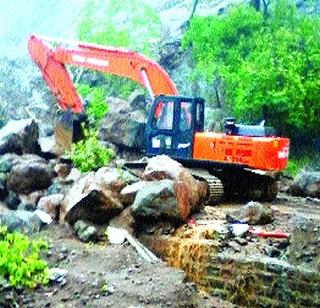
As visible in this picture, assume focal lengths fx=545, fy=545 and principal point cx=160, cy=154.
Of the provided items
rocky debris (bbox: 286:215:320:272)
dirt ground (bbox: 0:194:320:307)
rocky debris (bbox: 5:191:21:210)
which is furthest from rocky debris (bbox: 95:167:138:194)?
rocky debris (bbox: 286:215:320:272)

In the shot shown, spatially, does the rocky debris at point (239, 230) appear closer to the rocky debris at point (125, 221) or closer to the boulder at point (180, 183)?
the boulder at point (180, 183)

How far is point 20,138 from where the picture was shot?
12.3 m

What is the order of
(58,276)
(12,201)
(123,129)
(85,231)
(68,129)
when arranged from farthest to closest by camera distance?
(123,129) → (68,129) → (12,201) → (85,231) → (58,276)

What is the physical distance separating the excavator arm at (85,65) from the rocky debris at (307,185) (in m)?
3.66

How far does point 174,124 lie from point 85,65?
9.90 feet

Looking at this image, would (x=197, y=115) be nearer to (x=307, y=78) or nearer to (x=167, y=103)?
(x=167, y=103)

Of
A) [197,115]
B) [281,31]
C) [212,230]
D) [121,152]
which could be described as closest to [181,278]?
[212,230]

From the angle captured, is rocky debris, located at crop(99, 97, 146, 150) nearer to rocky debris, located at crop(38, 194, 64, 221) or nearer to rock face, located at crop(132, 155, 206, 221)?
rocky debris, located at crop(38, 194, 64, 221)

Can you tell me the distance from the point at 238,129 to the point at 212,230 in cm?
335

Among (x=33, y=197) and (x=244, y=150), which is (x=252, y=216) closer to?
(x=244, y=150)

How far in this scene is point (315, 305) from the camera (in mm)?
6492

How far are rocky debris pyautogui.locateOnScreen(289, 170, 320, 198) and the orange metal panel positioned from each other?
2.67m

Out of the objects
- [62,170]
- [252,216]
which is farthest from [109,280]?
[62,170]

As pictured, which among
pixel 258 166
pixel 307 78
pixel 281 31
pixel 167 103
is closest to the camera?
pixel 258 166
